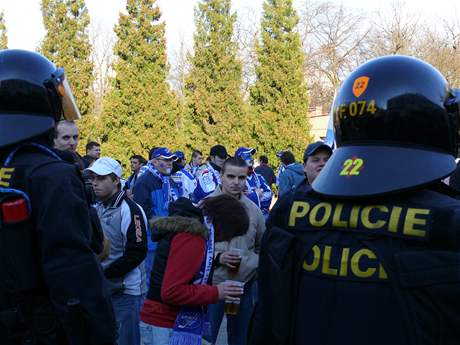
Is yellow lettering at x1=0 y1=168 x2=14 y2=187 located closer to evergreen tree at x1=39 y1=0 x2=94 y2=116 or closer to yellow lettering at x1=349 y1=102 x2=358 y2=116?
yellow lettering at x1=349 y1=102 x2=358 y2=116

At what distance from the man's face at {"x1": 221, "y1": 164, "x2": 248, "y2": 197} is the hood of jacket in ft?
7.17

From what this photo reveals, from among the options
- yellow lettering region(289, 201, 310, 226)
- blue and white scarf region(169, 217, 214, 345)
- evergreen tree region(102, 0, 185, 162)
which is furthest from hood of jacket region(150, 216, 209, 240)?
evergreen tree region(102, 0, 185, 162)

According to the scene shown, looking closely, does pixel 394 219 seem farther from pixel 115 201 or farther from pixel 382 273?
pixel 115 201

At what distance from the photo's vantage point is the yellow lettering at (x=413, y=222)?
1628 mm

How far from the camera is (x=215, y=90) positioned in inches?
1078

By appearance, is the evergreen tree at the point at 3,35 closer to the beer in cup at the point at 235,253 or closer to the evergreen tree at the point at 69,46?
the evergreen tree at the point at 69,46

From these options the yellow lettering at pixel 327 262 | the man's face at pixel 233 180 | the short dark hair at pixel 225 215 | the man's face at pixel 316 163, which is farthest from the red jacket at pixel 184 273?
the man's face at pixel 233 180

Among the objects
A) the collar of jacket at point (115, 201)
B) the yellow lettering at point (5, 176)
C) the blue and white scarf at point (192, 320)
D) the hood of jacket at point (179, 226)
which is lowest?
the blue and white scarf at point (192, 320)

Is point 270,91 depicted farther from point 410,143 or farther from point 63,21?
point 410,143

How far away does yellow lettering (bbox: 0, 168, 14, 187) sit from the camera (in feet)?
8.20

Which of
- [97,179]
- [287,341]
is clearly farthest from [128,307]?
[287,341]

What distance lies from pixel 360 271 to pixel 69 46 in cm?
2491

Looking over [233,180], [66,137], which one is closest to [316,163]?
[233,180]

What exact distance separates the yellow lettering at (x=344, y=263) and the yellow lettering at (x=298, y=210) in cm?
19
